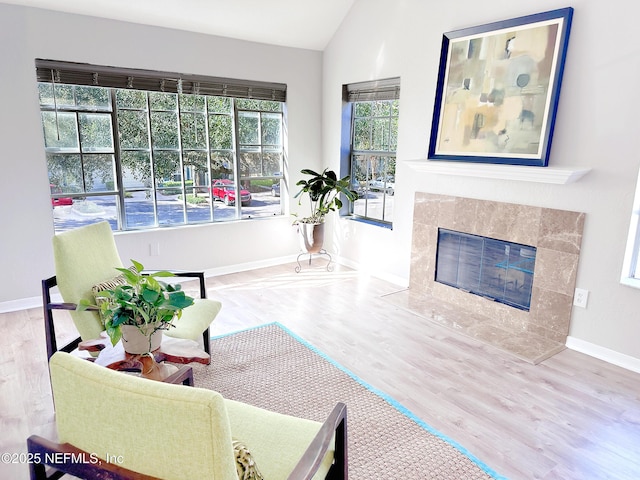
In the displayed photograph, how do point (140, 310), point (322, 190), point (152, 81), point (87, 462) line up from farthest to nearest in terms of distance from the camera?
point (322, 190), point (152, 81), point (140, 310), point (87, 462)

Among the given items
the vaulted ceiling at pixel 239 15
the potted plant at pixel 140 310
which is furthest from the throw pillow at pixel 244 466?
the vaulted ceiling at pixel 239 15

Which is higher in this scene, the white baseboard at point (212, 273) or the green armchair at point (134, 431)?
the green armchair at point (134, 431)

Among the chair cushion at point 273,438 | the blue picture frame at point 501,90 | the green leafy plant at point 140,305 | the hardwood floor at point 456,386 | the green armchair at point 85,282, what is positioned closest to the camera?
the chair cushion at point 273,438

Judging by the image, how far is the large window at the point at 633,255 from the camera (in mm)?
2811

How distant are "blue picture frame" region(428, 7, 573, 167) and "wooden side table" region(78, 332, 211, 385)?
267 cm

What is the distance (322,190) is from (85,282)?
2.84 meters

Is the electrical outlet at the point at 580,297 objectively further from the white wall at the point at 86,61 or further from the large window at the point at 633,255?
the white wall at the point at 86,61

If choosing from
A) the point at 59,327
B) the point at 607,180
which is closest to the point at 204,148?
the point at 59,327

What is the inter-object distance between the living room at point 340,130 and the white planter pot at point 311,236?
0.40 meters

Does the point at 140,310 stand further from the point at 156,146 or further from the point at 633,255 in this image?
the point at 633,255

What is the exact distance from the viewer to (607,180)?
288cm

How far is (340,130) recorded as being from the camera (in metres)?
5.06

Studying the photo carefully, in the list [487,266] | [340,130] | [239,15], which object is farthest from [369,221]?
[239,15]

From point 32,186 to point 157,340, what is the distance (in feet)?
8.51
